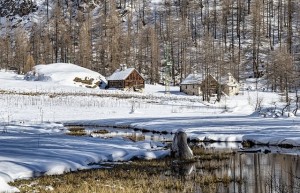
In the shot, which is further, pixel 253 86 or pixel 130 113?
pixel 253 86

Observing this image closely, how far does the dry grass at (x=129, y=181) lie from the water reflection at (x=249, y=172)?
0.17 feet

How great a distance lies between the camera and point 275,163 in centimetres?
1448

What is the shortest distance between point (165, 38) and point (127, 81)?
33.8 meters

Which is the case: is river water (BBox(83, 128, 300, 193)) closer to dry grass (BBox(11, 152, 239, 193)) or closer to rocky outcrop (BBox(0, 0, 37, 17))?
dry grass (BBox(11, 152, 239, 193))

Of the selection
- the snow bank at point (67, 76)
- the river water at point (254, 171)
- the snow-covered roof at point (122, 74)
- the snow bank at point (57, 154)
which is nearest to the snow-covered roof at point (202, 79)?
the snow-covered roof at point (122, 74)

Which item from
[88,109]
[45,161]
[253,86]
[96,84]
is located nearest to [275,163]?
[45,161]

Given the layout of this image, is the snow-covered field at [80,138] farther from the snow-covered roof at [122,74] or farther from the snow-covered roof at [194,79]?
the snow-covered roof at [122,74]

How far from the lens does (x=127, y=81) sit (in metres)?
73.6

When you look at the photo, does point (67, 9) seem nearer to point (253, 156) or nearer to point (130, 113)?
point (130, 113)

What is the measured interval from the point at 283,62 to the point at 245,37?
3523 cm

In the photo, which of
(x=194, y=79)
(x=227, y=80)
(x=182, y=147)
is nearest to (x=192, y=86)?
(x=194, y=79)

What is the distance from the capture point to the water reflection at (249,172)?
10812 millimetres

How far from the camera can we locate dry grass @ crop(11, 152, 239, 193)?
1033 centimetres

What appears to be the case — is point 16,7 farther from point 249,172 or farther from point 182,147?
point 249,172
